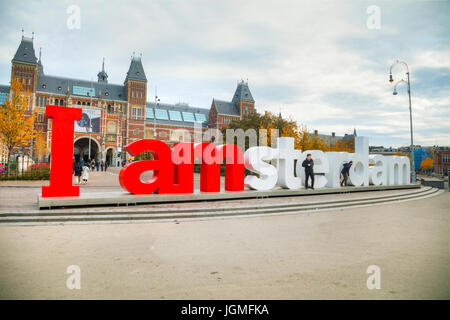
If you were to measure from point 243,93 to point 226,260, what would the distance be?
7617cm

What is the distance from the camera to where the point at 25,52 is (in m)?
55.9

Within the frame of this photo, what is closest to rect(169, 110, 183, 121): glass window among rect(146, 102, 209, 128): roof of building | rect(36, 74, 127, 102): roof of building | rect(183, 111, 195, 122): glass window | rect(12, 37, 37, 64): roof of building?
rect(146, 102, 209, 128): roof of building

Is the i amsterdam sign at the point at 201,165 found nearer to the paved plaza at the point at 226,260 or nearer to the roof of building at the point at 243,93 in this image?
the paved plaza at the point at 226,260

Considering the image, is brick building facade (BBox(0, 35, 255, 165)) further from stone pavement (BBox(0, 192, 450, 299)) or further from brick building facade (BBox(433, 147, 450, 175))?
stone pavement (BBox(0, 192, 450, 299))

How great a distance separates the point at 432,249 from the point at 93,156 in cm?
7023

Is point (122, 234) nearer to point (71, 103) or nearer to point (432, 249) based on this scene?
point (432, 249)

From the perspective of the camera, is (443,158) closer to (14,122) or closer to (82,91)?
(14,122)

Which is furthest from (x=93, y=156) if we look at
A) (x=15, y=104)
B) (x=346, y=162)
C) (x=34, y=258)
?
(x=34, y=258)

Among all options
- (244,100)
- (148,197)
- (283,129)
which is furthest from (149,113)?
(148,197)

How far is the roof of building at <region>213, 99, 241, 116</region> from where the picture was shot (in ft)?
247

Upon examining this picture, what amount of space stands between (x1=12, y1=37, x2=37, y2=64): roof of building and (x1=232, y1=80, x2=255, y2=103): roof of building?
161 ft

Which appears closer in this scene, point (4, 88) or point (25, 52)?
point (25, 52)

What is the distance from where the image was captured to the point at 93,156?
65.2 metres
